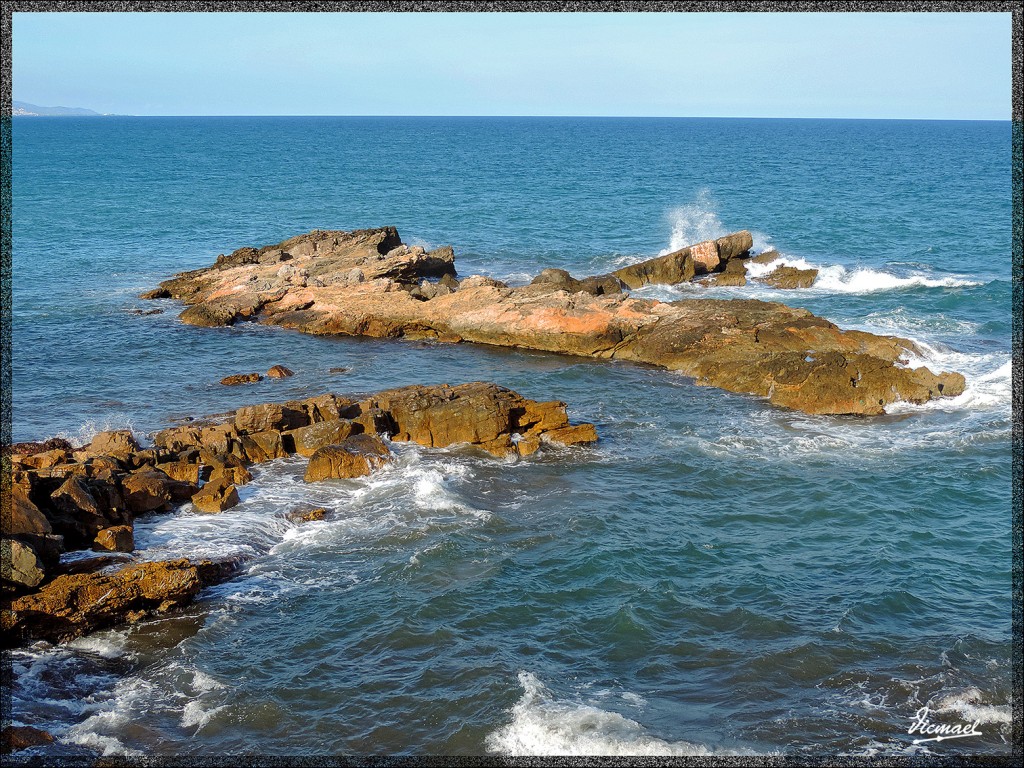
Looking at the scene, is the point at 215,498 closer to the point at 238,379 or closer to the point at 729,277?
the point at 238,379

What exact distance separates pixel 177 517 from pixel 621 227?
163ft

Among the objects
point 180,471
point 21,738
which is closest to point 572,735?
point 21,738

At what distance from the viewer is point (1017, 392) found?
1392 centimetres

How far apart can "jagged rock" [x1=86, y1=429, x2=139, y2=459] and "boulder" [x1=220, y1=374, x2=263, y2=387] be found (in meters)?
7.65

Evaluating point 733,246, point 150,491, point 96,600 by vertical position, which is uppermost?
point 733,246

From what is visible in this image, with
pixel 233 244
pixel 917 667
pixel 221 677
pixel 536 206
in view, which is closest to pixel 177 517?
pixel 221 677

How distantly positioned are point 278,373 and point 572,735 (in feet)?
70.3

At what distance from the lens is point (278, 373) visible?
3222cm

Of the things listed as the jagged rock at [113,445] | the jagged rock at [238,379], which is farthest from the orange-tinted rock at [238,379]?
the jagged rock at [113,445]

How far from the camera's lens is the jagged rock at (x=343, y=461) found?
77.7ft

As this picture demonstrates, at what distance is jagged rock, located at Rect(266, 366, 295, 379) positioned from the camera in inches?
1266

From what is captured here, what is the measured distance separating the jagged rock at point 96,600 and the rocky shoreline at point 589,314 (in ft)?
63.9

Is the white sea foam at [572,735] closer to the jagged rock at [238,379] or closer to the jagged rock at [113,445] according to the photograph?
the jagged rock at [113,445]

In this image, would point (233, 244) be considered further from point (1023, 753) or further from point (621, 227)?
point (1023, 753)
